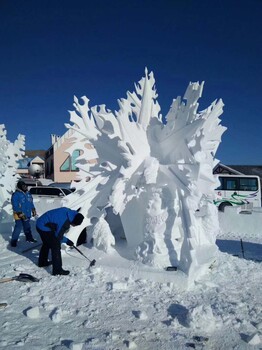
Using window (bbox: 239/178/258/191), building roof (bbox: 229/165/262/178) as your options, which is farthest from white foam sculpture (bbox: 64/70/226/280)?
building roof (bbox: 229/165/262/178)

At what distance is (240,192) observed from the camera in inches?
701

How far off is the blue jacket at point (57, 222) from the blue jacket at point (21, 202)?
253 centimetres

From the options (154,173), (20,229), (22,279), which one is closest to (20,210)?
(20,229)

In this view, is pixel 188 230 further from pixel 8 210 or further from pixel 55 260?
pixel 8 210

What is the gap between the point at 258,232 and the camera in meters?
10.8

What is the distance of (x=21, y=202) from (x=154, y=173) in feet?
13.3

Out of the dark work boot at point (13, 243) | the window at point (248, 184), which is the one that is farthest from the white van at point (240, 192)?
the dark work boot at point (13, 243)

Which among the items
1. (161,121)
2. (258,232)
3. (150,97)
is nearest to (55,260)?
(161,121)

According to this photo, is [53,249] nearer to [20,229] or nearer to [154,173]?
[154,173]

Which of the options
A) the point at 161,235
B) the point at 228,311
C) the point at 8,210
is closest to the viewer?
the point at 228,311

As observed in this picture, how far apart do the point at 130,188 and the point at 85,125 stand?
1.92 meters

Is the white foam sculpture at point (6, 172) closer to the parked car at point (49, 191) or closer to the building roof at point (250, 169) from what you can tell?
the parked car at point (49, 191)

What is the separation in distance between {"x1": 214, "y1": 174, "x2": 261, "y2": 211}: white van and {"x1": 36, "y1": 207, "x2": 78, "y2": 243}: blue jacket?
42.9ft

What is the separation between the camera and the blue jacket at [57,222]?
5906mm
